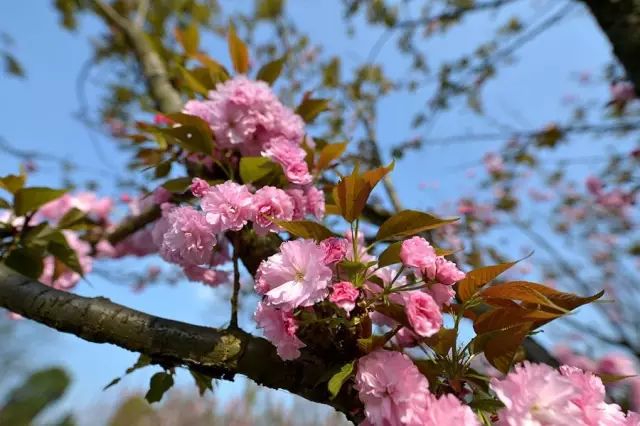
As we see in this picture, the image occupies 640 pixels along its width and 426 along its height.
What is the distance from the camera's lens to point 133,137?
106 cm

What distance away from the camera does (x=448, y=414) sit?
47 cm

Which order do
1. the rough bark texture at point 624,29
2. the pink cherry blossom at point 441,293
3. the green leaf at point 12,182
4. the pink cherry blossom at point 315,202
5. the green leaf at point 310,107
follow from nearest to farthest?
1. the pink cherry blossom at point 441,293
2. the pink cherry blossom at point 315,202
3. the green leaf at point 12,182
4. the green leaf at point 310,107
5. the rough bark texture at point 624,29

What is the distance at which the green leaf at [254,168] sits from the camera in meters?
0.76

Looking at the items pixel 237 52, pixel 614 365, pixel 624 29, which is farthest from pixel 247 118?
pixel 614 365

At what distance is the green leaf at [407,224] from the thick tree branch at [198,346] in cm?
19

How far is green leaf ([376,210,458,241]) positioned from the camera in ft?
1.96

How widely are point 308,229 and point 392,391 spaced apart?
222 mm

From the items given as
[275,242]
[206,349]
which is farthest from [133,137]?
[206,349]

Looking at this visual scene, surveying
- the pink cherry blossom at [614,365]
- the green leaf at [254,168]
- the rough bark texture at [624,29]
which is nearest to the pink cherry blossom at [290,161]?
the green leaf at [254,168]

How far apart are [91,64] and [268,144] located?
6.91 ft

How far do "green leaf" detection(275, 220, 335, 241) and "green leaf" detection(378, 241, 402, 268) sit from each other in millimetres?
76

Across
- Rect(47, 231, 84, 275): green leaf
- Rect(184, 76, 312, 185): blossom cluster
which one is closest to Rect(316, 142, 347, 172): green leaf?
Rect(184, 76, 312, 185): blossom cluster

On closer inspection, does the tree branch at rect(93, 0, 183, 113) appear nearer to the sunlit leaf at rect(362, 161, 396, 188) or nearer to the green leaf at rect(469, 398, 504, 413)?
the sunlit leaf at rect(362, 161, 396, 188)

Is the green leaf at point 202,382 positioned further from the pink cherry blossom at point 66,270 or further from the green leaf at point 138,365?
the pink cherry blossom at point 66,270
